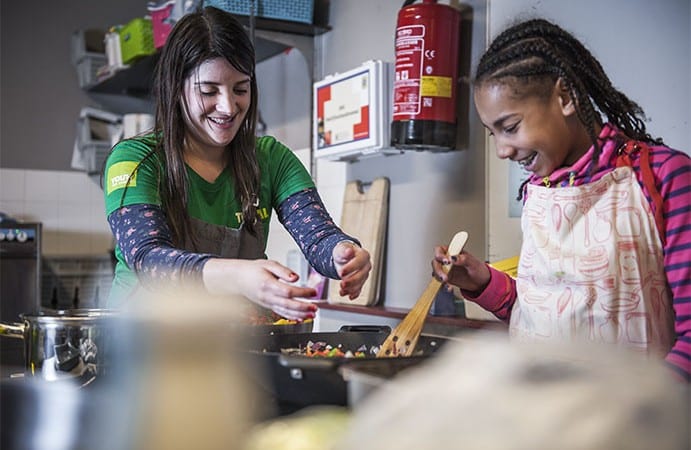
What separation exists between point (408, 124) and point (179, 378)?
228 centimetres

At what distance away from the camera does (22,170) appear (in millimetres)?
4832

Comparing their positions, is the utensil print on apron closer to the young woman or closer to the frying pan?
the young woman

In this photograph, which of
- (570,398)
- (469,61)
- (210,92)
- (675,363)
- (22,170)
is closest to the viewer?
(570,398)

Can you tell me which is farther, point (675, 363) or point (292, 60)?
point (292, 60)

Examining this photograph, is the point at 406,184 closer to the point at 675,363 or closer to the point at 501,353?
the point at 675,363

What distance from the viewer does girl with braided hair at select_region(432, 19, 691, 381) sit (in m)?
1.21

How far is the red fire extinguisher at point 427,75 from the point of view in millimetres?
2717

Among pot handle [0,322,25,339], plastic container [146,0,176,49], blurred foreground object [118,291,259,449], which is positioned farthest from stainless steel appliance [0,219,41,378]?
blurred foreground object [118,291,259,449]

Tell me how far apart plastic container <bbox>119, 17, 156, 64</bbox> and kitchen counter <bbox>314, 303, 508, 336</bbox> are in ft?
5.36

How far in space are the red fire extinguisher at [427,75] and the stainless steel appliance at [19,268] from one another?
232cm

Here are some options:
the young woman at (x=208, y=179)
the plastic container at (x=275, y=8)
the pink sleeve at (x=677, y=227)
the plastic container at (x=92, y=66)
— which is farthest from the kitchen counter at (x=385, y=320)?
the plastic container at (x=92, y=66)

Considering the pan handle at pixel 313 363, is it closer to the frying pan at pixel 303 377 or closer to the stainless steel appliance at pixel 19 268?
the frying pan at pixel 303 377

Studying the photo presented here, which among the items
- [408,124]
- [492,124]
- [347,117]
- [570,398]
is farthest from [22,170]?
[570,398]

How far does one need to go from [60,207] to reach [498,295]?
4.04m
